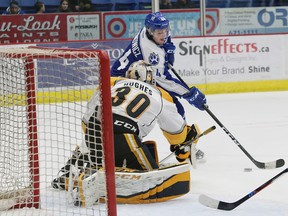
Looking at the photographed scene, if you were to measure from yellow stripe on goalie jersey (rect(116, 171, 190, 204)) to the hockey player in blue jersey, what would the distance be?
3.08ft

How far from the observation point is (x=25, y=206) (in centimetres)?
338

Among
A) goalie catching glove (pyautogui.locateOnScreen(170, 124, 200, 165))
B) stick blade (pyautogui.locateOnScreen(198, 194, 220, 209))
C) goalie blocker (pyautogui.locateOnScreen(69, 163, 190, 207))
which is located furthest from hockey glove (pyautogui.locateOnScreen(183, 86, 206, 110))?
stick blade (pyautogui.locateOnScreen(198, 194, 220, 209))

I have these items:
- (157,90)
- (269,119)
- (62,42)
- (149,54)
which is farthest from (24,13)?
(157,90)

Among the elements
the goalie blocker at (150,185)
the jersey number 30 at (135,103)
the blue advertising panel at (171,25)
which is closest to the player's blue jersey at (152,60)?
the jersey number 30 at (135,103)

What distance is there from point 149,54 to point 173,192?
1106 millimetres

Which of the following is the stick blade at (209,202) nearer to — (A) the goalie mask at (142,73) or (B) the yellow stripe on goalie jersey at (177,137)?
(A) the goalie mask at (142,73)

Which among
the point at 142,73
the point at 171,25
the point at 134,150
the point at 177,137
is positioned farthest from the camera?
the point at 171,25

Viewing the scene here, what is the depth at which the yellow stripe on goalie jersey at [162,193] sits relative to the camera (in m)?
3.48

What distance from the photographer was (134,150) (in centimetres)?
361

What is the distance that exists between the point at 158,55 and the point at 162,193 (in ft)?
3.62

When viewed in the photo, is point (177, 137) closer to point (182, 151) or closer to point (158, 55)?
point (182, 151)

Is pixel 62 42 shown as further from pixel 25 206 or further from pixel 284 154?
pixel 25 206

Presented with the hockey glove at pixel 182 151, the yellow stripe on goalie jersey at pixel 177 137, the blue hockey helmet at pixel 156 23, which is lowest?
the hockey glove at pixel 182 151

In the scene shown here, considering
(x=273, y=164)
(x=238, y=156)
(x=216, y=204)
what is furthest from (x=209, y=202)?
(x=238, y=156)
